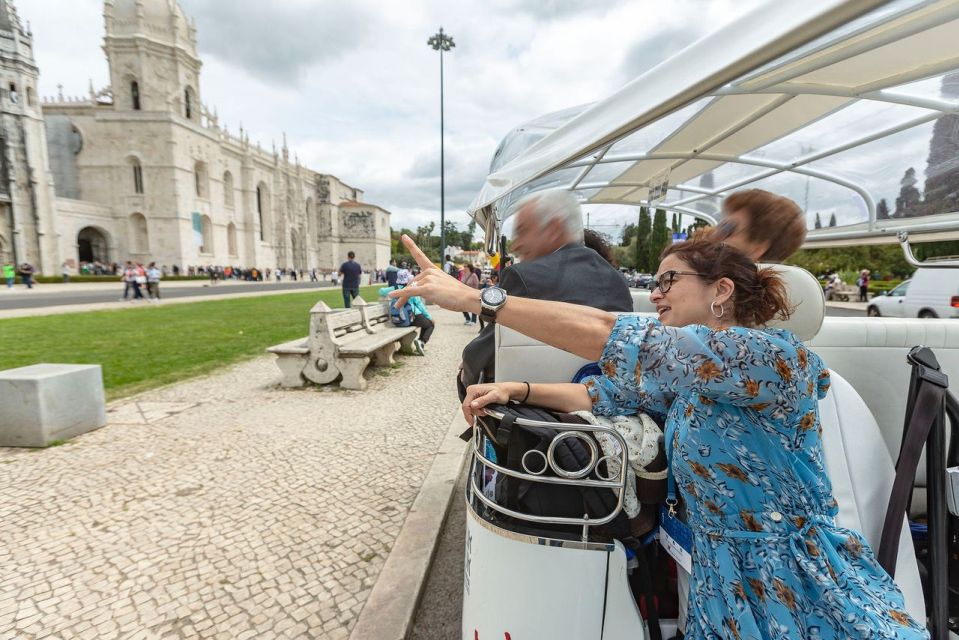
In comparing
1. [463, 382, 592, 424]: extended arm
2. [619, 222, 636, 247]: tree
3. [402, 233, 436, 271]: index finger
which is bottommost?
[463, 382, 592, 424]: extended arm

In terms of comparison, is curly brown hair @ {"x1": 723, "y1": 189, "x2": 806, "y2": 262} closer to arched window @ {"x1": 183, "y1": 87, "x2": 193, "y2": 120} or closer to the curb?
the curb

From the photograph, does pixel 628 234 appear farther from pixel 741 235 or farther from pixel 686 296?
pixel 686 296

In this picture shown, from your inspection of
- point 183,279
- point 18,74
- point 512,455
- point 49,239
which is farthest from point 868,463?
point 18,74

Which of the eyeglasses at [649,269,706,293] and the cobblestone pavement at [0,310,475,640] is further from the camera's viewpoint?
the cobblestone pavement at [0,310,475,640]

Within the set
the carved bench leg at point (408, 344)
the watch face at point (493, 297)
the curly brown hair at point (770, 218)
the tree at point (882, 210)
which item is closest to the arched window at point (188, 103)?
the carved bench leg at point (408, 344)

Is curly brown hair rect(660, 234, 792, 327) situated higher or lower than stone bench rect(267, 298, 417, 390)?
higher

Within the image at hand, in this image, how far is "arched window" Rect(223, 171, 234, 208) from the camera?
59.5 metres

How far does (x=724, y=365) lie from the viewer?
1.09 metres

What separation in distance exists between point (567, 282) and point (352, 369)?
15.2ft

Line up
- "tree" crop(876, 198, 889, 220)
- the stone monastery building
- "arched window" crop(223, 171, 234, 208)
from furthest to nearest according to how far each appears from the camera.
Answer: "arched window" crop(223, 171, 234, 208) → the stone monastery building → "tree" crop(876, 198, 889, 220)

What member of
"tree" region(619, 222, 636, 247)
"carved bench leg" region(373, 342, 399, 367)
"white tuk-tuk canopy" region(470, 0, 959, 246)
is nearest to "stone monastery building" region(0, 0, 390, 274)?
"carved bench leg" region(373, 342, 399, 367)

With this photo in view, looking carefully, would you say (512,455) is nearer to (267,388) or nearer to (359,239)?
(267,388)

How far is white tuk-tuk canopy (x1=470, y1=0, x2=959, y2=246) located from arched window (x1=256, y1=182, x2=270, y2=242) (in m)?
70.4

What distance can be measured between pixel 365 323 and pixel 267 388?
1986mm
